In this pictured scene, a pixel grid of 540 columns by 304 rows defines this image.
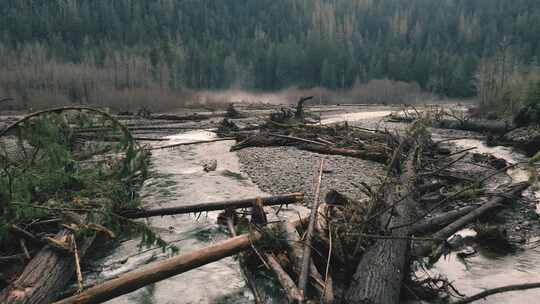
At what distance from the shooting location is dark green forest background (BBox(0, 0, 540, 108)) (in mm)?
75125

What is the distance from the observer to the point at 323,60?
99.1 metres

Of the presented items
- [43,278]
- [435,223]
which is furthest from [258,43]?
[43,278]

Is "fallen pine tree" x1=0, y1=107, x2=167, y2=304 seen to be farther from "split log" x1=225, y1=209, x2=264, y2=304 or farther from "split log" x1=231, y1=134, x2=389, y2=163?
"split log" x1=231, y1=134, x2=389, y2=163

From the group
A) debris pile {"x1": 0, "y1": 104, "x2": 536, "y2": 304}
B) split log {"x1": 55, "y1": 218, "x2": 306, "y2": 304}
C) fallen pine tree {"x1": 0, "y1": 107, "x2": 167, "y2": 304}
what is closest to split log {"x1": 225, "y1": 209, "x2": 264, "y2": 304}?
debris pile {"x1": 0, "y1": 104, "x2": 536, "y2": 304}

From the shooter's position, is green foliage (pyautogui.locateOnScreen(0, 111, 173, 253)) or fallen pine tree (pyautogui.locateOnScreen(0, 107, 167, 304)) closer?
fallen pine tree (pyautogui.locateOnScreen(0, 107, 167, 304))

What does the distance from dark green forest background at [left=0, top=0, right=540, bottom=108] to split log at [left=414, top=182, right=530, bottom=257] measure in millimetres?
56679

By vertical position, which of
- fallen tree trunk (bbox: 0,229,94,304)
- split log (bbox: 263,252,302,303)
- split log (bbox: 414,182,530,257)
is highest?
split log (bbox: 263,252,302,303)

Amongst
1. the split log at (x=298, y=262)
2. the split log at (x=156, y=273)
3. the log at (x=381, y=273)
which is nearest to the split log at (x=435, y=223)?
the log at (x=381, y=273)

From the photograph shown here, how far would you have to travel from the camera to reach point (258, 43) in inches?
4272

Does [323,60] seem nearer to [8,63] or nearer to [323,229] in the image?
[8,63]

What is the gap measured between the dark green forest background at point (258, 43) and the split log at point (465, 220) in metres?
56.7

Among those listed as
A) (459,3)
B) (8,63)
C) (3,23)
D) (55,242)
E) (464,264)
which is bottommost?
(464,264)

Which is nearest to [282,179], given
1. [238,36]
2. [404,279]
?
[404,279]

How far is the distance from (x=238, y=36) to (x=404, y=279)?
12332cm
